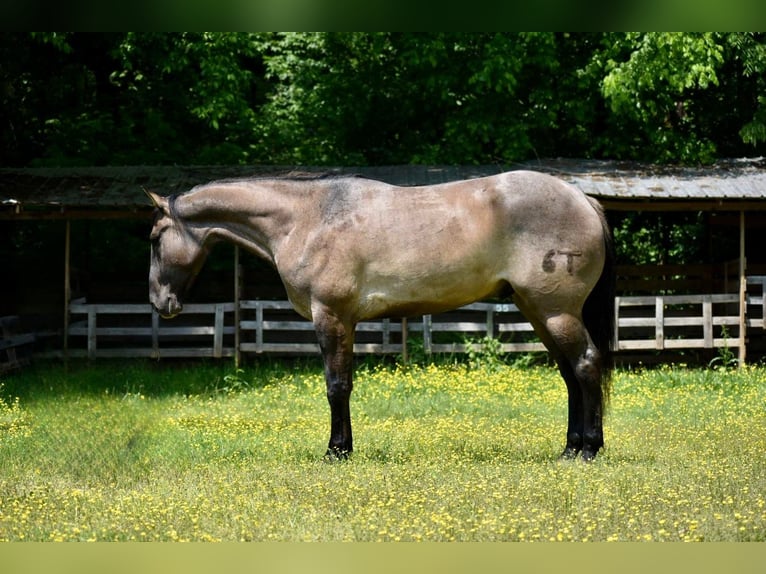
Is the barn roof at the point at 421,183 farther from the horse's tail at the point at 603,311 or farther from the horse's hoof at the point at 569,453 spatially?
the horse's hoof at the point at 569,453

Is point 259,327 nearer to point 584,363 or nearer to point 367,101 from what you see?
point 584,363

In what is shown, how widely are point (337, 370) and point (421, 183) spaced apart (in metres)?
7.87

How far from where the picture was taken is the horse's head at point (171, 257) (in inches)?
300

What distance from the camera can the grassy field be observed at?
16.4 ft

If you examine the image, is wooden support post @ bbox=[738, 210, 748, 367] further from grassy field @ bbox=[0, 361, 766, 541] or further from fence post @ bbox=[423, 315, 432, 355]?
fence post @ bbox=[423, 315, 432, 355]

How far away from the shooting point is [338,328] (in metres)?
7.25

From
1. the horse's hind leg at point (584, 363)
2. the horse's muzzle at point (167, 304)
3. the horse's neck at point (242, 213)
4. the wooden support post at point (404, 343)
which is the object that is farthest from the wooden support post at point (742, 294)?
the horse's muzzle at point (167, 304)

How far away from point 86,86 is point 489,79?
9.65 m

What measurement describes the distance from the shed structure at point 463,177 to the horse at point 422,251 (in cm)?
596

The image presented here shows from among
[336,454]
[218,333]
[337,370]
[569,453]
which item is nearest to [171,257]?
[337,370]

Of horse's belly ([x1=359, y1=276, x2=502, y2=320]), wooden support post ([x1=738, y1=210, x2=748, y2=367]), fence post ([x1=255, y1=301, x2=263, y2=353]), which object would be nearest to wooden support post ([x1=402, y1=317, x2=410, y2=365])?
fence post ([x1=255, y1=301, x2=263, y2=353])

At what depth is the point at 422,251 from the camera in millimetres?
A: 7070

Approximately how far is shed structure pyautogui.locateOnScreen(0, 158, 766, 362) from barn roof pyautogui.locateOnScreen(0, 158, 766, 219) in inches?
0.6

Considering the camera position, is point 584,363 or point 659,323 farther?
point 659,323
